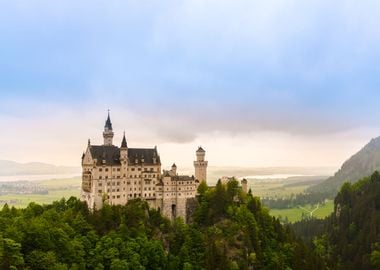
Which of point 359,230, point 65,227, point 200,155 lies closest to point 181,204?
point 200,155

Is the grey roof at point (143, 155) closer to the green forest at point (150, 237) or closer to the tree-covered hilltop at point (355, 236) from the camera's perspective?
Result: the green forest at point (150, 237)

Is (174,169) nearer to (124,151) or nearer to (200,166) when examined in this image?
(200,166)

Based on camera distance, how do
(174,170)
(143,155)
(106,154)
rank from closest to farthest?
1. (106,154)
2. (143,155)
3. (174,170)

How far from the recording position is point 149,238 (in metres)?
107

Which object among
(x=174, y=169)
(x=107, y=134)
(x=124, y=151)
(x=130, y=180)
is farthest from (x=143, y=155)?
(x=107, y=134)

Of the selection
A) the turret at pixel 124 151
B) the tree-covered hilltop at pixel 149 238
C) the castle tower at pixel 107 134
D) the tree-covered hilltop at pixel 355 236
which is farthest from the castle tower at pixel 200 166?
the tree-covered hilltop at pixel 355 236

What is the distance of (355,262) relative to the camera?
499 ft

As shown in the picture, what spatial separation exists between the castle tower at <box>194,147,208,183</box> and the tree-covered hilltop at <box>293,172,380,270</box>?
48.2m

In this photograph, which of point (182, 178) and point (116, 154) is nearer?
point (116, 154)

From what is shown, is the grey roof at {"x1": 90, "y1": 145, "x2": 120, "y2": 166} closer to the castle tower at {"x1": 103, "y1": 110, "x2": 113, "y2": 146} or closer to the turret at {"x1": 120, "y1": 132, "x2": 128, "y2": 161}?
the turret at {"x1": 120, "y1": 132, "x2": 128, "y2": 161}

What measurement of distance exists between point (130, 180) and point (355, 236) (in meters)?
102

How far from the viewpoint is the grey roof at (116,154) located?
116369 millimetres

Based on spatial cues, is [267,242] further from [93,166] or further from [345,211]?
[345,211]

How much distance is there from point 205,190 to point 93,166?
32.5 m
